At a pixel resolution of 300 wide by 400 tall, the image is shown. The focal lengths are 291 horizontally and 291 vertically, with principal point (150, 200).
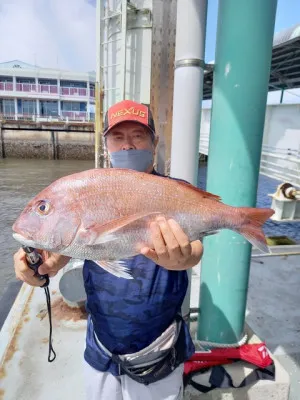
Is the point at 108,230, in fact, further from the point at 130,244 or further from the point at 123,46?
the point at 123,46

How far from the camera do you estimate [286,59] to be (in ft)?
46.3

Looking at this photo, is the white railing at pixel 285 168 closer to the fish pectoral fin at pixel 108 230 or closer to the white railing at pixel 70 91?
the fish pectoral fin at pixel 108 230

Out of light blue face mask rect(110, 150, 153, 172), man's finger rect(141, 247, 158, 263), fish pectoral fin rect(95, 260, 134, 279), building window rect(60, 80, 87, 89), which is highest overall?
building window rect(60, 80, 87, 89)

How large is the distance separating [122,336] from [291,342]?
235cm

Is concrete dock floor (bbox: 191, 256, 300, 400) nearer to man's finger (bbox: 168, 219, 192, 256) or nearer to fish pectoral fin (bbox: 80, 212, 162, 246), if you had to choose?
man's finger (bbox: 168, 219, 192, 256)

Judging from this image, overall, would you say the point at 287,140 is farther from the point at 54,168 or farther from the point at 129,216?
the point at 54,168

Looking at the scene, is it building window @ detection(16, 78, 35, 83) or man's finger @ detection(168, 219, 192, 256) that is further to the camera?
building window @ detection(16, 78, 35, 83)

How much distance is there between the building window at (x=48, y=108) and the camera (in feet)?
150

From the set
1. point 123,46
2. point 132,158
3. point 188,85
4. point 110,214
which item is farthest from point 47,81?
point 110,214

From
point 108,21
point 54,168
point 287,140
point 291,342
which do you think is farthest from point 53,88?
point 291,342

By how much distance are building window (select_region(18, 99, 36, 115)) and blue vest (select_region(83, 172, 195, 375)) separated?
4904cm

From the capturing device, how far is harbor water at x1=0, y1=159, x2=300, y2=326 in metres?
7.58

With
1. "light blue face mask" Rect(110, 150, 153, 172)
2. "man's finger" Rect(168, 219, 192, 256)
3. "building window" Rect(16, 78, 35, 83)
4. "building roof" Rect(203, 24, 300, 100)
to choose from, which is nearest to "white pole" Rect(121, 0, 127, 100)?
"light blue face mask" Rect(110, 150, 153, 172)

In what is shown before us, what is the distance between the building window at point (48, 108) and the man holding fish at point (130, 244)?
4828cm
